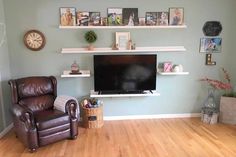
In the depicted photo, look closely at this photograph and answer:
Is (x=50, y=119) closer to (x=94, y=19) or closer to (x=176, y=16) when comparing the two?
(x=94, y=19)

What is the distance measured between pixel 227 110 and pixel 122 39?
238 cm

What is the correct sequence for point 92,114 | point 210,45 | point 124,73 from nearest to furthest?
point 92,114
point 124,73
point 210,45

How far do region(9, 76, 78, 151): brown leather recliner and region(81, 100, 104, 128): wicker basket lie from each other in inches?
19.4

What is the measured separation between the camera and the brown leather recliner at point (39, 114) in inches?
122

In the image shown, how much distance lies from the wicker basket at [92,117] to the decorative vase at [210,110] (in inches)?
78.4

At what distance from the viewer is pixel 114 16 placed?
405cm

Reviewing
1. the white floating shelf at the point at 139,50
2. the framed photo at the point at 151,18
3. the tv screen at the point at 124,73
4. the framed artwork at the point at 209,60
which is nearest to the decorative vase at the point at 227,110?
the framed artwork at the point at 209,60

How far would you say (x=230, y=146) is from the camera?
10.7 ft

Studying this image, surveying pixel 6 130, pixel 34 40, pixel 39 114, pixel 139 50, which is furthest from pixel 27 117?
pixel 139 50

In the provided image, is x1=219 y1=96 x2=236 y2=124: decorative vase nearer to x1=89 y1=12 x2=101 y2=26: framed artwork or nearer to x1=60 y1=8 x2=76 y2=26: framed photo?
x1=89 y1=12 x2=101 y2=26: framed artwork

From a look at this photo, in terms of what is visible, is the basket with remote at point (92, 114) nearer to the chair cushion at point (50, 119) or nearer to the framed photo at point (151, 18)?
the chair cushion at point (50, 119)

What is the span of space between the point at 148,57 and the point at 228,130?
1.90m

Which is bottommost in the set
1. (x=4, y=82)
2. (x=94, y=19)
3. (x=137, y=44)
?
(x=4, y=82)

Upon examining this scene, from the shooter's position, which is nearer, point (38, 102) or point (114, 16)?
point (38, 102)
